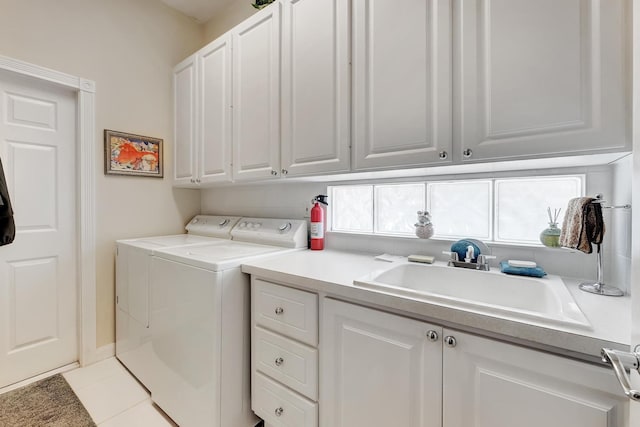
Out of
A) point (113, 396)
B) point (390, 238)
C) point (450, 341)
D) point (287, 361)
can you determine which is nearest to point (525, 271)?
point (450, 341)

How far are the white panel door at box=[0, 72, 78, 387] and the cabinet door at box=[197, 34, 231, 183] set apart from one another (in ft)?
3.11

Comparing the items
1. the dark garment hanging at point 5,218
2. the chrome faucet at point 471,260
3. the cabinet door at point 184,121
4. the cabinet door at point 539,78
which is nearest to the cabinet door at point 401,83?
the cabinet door at point 539,78

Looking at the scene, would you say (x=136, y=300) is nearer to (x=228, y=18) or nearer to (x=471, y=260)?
(x=471, y=260)

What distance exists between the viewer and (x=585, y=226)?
935 millimetres

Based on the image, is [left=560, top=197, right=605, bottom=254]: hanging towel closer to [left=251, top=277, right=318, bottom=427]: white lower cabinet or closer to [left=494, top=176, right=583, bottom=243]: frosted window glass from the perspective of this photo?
[left=494, top=176, right=583, bottom=243]: frosted window glass

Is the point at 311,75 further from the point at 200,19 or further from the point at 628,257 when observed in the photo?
the point at 200,19

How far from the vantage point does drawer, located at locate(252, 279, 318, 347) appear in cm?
115

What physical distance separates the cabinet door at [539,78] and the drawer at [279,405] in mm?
1262

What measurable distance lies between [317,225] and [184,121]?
5.17 feet

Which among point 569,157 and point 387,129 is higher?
point 387,129

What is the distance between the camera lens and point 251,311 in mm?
1380

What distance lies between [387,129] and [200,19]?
263 cm

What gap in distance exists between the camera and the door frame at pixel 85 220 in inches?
80.1

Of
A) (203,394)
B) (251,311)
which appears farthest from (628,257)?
(203,394)
